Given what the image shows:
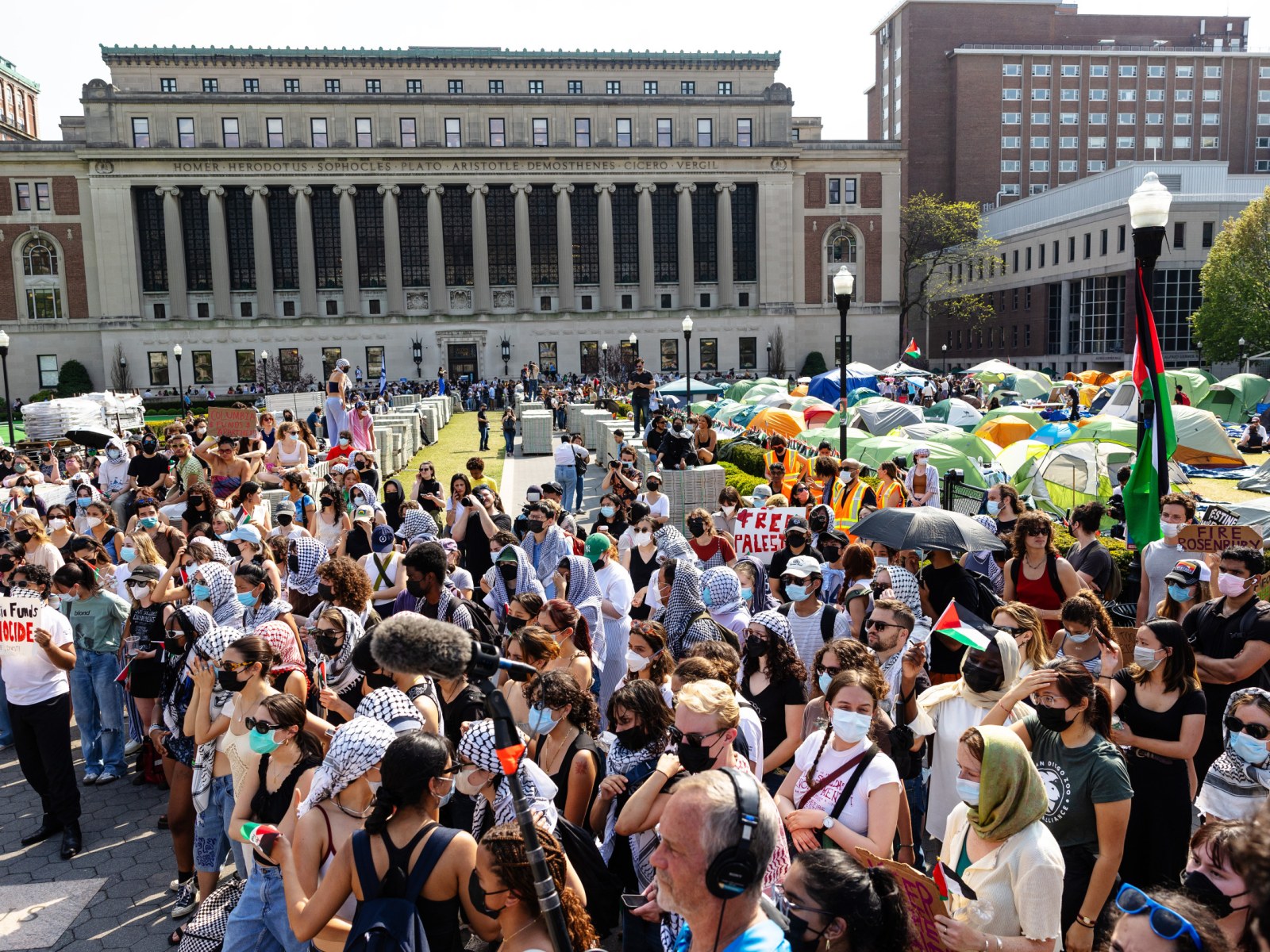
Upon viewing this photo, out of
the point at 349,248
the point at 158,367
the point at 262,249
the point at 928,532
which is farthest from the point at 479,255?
the point at 928,532

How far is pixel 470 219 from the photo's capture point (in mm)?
80000

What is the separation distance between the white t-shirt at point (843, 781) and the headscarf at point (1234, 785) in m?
1.64

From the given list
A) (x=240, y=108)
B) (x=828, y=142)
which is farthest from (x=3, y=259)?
(x=828, y=142)

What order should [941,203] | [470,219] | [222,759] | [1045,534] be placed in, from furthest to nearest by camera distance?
[941,203]
[470,219]
[1045,534]
[222,759]

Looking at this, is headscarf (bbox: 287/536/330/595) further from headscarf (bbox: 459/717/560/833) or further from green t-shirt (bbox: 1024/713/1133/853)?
green t-shirt (bbox: 1024/713/1133/853)

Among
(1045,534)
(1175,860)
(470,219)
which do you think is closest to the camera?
(1175,860)

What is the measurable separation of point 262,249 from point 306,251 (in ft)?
10.8

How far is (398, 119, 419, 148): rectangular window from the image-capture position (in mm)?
77625

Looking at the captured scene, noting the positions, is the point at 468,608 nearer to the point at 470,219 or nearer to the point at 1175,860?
the point at 1175,860

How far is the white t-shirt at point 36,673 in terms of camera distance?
24.8 feet

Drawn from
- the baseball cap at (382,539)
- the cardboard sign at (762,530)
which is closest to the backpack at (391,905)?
the baseball cap at (382,539)

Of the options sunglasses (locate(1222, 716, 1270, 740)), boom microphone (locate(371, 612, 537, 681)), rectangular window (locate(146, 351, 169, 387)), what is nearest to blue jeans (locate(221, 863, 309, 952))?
boom microphone (locate(371, 612, 537, 681))

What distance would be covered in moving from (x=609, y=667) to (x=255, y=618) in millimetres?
2958

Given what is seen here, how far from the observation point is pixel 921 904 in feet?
11.3
